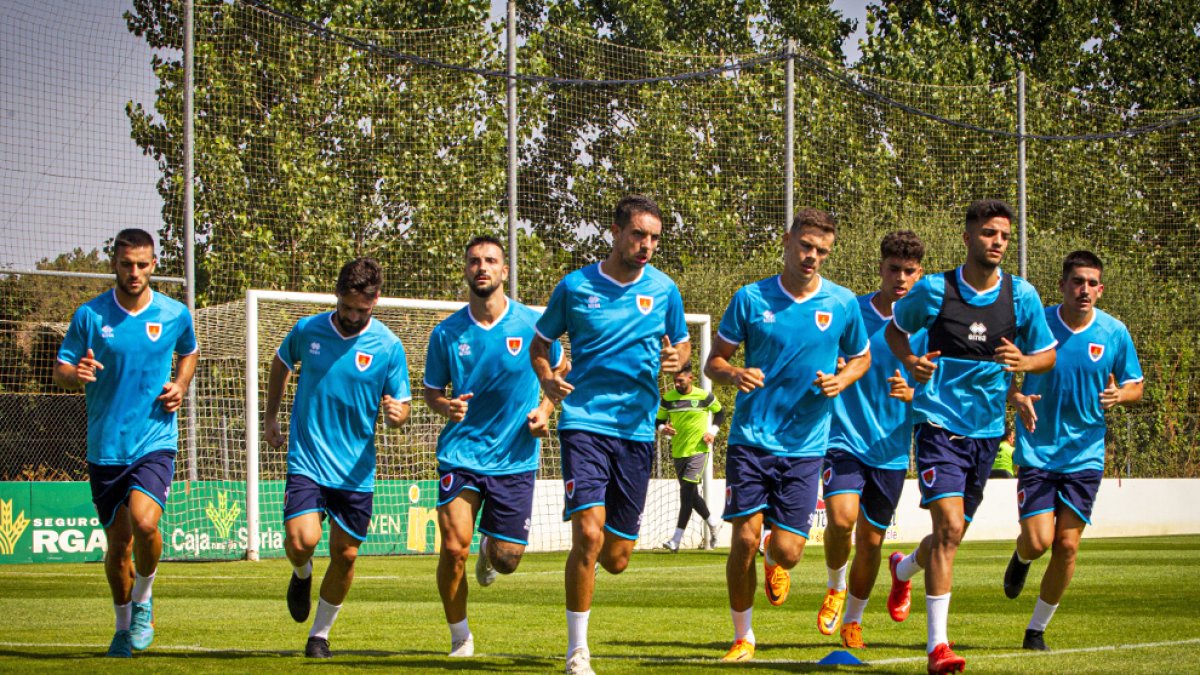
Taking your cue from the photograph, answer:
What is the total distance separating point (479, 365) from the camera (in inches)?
356

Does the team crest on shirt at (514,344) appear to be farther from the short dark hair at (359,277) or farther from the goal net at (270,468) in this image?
the goal net at (270,468)

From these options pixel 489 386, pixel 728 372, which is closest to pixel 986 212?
pixel 728 372

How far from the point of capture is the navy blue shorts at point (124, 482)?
9.23 meters

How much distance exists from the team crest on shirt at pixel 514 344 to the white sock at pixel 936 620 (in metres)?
2.84

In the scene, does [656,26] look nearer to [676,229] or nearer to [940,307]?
[676,229]

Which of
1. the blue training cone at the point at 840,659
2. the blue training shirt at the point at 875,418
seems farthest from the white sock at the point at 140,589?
the blue training shirt at the point at 875,418

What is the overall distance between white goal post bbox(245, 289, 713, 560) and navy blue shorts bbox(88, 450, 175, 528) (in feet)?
32.3

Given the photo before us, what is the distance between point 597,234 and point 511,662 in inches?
731

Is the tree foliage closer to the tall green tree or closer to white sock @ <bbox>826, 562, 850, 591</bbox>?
the tall green tree

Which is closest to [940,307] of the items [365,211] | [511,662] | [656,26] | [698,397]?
[511,662]

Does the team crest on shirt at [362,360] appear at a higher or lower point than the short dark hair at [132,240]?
lower

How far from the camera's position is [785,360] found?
8453mm

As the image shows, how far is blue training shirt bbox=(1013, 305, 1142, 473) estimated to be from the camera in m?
9.66

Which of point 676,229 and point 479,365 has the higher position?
point 676,229
